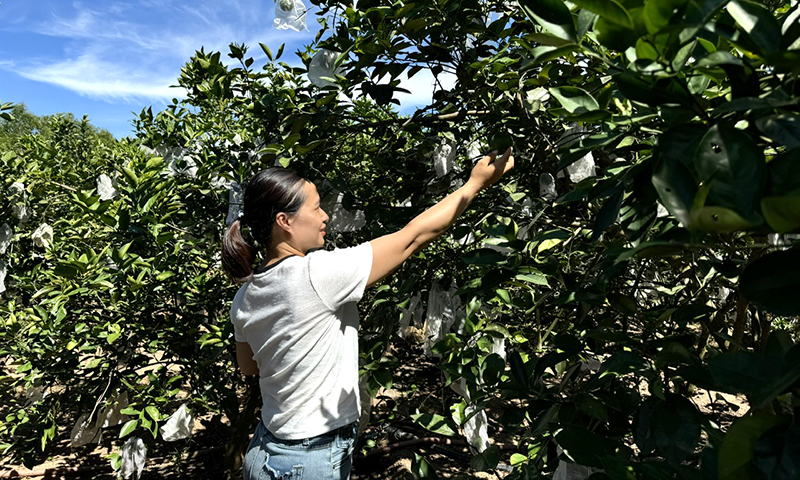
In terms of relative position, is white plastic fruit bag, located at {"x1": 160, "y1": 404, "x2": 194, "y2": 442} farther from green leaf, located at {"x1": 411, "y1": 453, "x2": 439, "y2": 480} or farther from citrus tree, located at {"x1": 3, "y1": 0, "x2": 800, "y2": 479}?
green leaf, located at {"x1": 411, "y1": 453, "x2": 439, "y2": 480}

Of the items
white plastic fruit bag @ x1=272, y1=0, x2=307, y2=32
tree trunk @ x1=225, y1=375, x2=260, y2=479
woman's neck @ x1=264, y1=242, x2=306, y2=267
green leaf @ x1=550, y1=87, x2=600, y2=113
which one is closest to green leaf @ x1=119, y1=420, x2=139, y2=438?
tree trunk @ x1=225, y1=375, x2=260, y2=479

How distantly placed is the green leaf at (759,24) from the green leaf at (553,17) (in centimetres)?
13

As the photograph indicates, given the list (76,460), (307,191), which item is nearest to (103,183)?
(307,191)

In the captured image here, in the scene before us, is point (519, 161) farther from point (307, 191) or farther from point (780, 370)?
point (780, 370)

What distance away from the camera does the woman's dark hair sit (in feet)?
4.02

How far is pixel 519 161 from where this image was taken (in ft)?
4.88

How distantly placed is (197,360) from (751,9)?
2.05 meters

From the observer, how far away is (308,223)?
1257 mm

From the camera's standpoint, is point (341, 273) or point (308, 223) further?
point (308, 223)

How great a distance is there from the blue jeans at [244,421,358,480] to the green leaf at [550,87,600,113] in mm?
903

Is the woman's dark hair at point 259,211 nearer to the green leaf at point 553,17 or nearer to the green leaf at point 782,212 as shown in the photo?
the green leaf at point 553,17

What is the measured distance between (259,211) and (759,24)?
104cm

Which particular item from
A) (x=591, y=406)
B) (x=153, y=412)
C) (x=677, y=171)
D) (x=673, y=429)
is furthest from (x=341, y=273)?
(x=153, y=412)

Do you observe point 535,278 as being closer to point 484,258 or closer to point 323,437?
point 484,258
